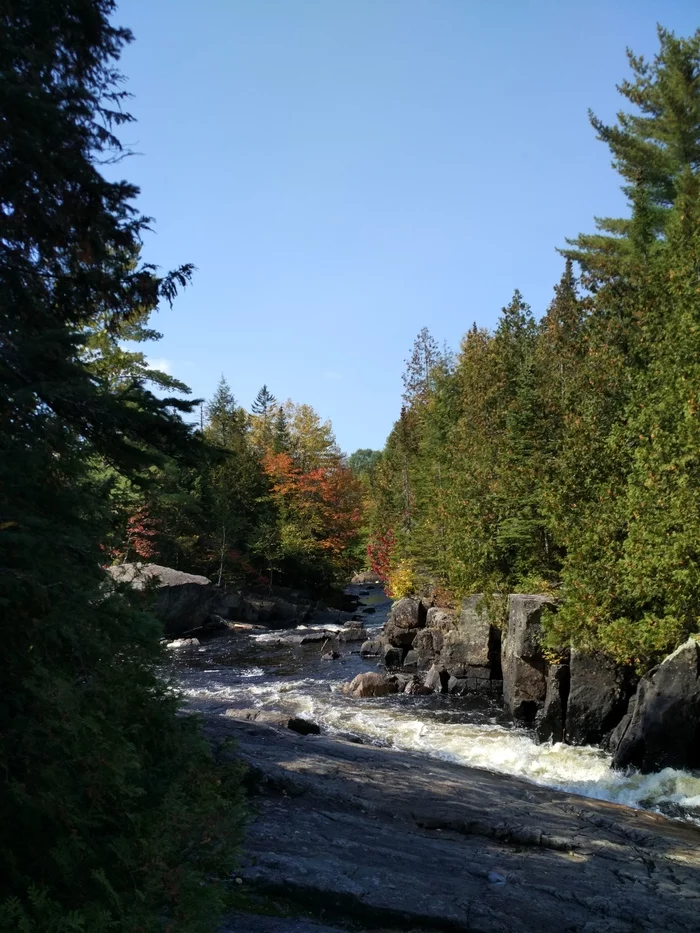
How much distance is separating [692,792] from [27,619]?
1117 cm

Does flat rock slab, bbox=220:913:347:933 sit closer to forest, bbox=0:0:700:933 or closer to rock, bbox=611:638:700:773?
forest, bbox=0:0:700:933

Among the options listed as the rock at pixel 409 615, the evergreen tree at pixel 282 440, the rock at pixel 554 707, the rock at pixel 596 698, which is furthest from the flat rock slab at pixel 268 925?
the evergreen tree at pixel 282 440

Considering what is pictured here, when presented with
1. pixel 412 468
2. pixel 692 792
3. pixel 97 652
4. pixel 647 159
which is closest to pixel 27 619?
pixel 97 652

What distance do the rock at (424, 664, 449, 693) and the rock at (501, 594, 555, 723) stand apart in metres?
3.52

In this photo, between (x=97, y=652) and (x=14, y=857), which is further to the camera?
(x=97, y=652)

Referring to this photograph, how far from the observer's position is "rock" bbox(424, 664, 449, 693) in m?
20.6

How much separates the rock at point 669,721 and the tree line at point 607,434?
0.97m

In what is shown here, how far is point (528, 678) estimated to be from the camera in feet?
55.9

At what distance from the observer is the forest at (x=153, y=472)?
12.6 feet

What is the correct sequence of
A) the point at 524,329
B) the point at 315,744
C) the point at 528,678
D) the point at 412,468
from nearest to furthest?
the point at 315,744
the point at 528,678
the point at 524,329
the point at 412,468

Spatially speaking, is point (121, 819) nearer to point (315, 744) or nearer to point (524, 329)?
point (315, 744)

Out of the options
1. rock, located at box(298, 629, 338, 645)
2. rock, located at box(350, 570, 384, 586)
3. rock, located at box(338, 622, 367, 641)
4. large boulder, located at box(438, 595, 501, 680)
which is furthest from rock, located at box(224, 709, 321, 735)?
rock, located at box(350, 570, 384, 586)

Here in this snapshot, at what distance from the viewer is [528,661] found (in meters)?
17.0

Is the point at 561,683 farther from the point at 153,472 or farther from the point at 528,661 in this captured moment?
the point at 153,472
